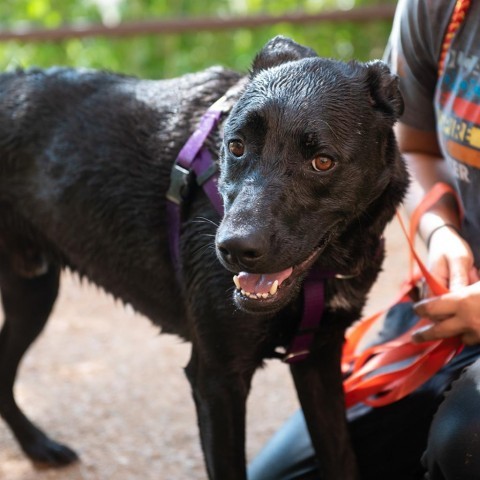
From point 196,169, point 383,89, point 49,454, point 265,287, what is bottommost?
point 49,454

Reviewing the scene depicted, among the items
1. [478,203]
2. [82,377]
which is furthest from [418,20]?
[82,377]

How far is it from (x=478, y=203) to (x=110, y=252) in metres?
1.03

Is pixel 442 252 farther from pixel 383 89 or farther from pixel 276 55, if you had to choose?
pixel 276 55

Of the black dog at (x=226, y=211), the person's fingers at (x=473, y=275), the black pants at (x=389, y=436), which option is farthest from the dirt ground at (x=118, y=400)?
the person's fingers at (x=473, y=275)

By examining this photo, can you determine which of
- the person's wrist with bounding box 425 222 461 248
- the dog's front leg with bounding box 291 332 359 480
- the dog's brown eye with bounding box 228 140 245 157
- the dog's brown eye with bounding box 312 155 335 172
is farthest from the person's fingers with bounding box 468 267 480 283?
the dog's brown eye with bounding box 228 140 245 157

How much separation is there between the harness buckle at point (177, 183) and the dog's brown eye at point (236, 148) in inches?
11.4

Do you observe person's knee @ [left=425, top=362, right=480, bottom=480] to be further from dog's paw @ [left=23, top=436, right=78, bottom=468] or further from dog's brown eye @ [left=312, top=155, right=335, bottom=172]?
dog's paw @ [left=23, top=436, right=78, bottom=468]

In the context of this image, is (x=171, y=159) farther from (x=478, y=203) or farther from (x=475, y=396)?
(x=475, y=396)

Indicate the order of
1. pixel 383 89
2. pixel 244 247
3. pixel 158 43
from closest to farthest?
pixel 244 247
pixel 383 89
pixel 158 43

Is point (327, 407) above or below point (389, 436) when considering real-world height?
above

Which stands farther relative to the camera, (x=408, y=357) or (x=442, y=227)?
(x=408, y=357)

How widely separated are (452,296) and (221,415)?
663mm

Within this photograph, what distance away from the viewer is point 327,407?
2494 mm

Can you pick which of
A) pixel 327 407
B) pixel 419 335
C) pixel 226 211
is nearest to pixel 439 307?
pixel 419 335
